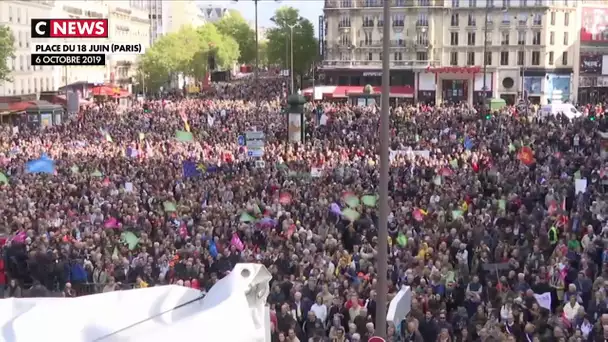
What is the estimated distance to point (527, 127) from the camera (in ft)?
120

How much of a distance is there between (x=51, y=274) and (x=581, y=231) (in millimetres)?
10110

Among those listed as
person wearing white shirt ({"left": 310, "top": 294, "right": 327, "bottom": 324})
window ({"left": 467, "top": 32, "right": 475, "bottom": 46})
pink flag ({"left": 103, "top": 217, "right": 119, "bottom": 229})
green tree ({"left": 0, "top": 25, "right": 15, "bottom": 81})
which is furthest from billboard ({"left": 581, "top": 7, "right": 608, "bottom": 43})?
person wearing white shirt ({"left": 310, "top": 294, "right": 327, "bottom": 324})

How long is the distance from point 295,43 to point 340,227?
93.6m

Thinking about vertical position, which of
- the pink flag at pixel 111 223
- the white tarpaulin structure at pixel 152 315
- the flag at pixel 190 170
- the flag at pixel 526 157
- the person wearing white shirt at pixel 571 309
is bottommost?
the person wearing white shirt at pixel 571 309

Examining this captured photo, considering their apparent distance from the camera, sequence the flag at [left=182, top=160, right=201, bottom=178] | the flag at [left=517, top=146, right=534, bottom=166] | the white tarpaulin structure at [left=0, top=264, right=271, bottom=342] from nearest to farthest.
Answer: the white tarpaulin structure at [left=0, top=264, right=271, bottom=342]
the flag at [left=517, top=146, right=534, bottom=166]
the flag at [left=182, top=160, right=201, bottom=178]

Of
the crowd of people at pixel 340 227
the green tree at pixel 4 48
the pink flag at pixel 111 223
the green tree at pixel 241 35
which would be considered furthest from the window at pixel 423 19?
the green tree at pixel 241 35

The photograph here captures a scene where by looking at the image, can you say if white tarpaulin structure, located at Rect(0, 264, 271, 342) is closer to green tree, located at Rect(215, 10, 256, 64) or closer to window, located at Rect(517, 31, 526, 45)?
window, located at Rect(517, 31, 526, 45)

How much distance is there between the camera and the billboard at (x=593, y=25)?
276 feet

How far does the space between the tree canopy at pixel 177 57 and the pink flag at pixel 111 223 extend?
80.0 m

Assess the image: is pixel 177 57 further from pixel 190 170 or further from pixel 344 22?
pixel 190 170

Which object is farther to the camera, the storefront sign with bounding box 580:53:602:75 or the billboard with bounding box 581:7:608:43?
the billboard with bounding box 581:7:608:43

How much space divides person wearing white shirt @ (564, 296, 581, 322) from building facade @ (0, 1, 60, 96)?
63.5 m

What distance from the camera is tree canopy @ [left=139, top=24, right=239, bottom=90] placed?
99.9 metres

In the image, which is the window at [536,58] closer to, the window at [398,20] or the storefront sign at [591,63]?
the storefront sign at [591,63]
